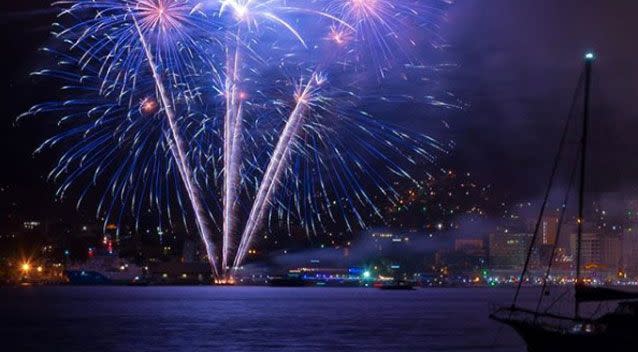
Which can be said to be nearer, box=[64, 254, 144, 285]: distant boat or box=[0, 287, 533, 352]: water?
box=[0, 287, 533, 352]: water

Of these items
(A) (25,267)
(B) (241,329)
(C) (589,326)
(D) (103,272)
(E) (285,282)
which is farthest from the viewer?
(E) (285,282)

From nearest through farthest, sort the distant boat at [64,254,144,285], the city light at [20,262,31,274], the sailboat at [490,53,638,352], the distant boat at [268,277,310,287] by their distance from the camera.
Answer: the sailboat at [490,53,638,352] → the city light at [20,262,31,274] → the distant boat at [64,254,144,285] → the distant boat at [268,277,310,287]

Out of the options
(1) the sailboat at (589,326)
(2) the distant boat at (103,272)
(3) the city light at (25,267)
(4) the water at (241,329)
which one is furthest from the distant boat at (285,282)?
(1) the sailboat at (589,326)

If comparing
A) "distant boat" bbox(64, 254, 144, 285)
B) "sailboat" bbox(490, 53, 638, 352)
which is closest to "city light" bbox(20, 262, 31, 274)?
"distant boat" bbox(64, 254, 144, 285)

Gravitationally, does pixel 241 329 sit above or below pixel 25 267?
below

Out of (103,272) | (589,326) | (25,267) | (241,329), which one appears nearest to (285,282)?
(103,272)

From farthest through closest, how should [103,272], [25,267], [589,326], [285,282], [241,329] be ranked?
[285,282], [103,272], [25,267], [241,329], [589,326]

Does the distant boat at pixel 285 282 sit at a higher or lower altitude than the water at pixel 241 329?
higher

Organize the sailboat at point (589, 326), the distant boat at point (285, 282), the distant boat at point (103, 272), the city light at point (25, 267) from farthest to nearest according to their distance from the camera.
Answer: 1. the distant boat at point (285, 282)
2. the distant boat at point (103, 272)
3. the city light at point (25, 267)
4. the sailboat at point (589, 326)

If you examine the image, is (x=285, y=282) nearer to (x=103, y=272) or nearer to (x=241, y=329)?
(x=103, y=272)

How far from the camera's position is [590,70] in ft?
123

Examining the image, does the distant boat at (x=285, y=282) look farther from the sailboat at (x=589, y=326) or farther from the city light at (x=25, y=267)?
the sailboat at (x=589, y=326)

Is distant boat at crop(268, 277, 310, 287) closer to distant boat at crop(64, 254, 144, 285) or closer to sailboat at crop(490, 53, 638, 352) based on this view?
distant boat at crop(64, 254, 144, 285)

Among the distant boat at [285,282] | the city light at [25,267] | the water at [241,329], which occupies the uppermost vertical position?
the city light at [25,267]
